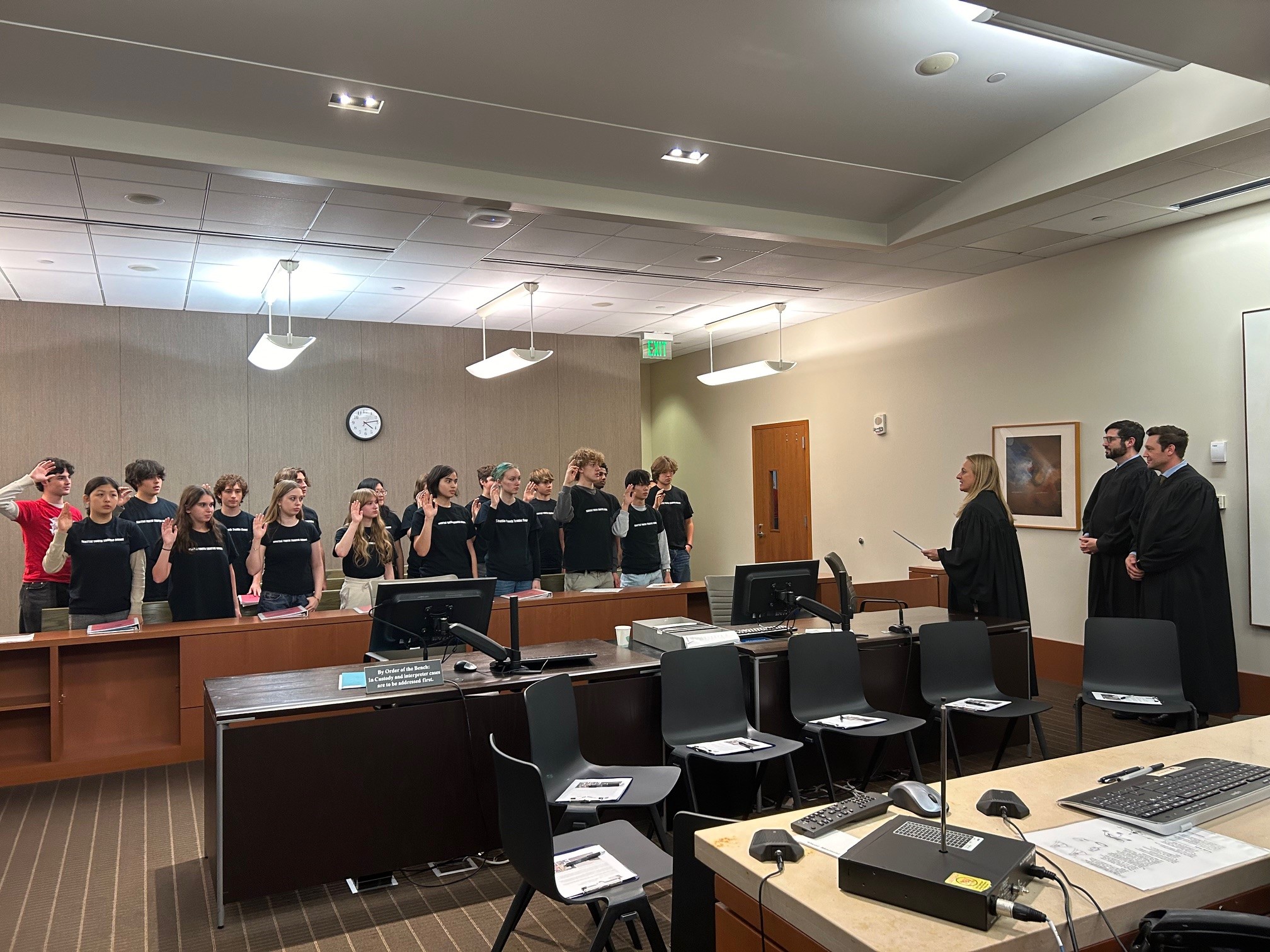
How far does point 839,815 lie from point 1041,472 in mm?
6118

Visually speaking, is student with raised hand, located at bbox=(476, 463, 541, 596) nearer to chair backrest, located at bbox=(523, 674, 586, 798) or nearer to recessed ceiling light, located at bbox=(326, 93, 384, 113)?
recessed ceiling light, located at bbox=(326, 93, 384, 113)

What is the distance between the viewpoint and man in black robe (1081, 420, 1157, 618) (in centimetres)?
605

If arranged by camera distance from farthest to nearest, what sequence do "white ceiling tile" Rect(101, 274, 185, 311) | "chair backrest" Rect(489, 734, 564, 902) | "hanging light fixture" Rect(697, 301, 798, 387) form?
"hanging light fixture" Rect(697, 301, 798, 387), "white ceiling tile" Rect(101, 274, 185, 311), "chair backrest" Rect(489, 734, 564, 902)

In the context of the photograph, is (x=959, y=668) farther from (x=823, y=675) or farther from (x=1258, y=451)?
(x=1258, y=451)

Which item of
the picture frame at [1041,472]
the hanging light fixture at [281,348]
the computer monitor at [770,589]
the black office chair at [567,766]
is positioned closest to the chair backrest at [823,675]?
the computer monitor at [770,589]

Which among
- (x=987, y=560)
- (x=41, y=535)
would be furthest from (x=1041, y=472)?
(x=41, y=535)

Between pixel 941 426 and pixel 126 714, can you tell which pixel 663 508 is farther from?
pixel 126 714

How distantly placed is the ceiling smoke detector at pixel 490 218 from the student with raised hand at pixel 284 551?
200 cm

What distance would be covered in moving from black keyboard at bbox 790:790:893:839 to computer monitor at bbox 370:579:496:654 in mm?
2145

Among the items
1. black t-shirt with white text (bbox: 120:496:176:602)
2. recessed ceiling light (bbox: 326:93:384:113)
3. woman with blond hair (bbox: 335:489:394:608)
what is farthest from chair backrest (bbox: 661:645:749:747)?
black t-shirt with white text (bbox: 120:496:176:602)

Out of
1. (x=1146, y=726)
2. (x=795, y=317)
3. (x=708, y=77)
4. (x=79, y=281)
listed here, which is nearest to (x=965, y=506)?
(x=1146, y=726)

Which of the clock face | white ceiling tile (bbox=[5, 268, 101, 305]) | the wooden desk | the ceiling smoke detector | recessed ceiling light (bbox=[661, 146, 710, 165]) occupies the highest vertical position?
recessed ceiling light (bbox=[661, 146, 710, 165])

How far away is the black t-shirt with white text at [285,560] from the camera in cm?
555

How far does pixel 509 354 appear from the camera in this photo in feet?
26.3
